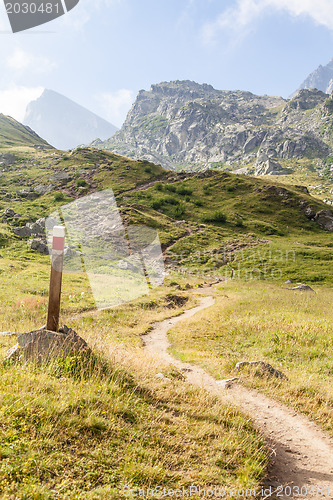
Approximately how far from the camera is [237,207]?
3086 inches

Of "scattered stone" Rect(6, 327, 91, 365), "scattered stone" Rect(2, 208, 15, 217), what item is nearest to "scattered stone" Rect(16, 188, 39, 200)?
"scattered stone" Rect(2, 208, 15, 217)

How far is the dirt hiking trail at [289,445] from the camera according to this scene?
469 cm

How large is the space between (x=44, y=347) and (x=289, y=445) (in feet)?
20.4

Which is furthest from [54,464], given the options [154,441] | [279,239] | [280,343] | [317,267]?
[279,239]

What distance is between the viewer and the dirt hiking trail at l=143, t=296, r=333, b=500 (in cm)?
469

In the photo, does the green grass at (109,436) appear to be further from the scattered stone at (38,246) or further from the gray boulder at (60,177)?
the gray boulder at (60,177)

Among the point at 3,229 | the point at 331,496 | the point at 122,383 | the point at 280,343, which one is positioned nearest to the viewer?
the point at 331,496

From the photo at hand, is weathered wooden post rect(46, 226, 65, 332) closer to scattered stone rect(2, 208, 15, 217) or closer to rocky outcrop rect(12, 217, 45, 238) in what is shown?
rocky outcrop rect(12, 217, 45, 238)

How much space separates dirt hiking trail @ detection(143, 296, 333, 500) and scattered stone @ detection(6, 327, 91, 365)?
4323 mm

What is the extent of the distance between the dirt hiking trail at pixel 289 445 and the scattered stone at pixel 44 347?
432 cm

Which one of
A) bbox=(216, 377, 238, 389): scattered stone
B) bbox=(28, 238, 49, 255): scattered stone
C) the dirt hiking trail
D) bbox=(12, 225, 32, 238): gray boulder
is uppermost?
bbox=(12, 225, 32, 238): gray boulder

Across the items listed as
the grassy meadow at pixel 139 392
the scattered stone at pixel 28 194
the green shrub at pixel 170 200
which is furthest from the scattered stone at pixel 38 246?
the green shrub at pixel 170 200

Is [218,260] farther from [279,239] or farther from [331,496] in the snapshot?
[331,496]

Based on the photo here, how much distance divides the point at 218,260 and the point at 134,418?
49124 mm
